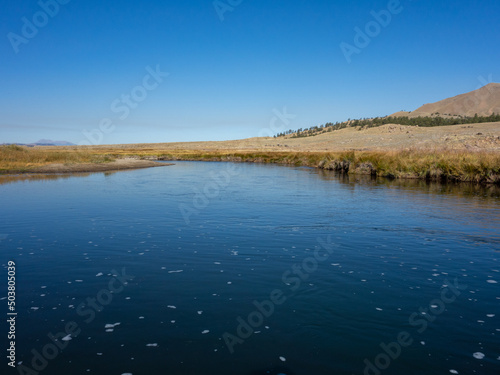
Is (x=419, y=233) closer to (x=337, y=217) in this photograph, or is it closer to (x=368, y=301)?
(x=337, y=217)

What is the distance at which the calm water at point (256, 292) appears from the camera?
6.05 m

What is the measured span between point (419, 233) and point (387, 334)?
329 inches

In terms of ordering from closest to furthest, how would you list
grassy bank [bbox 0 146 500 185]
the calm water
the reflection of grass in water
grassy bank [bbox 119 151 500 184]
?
1. the calm water
2. grassy bank [bbox 119 151 500 184]
3. grassy bank [bbox 0 146 500 185]
4. the reflection of grass in water

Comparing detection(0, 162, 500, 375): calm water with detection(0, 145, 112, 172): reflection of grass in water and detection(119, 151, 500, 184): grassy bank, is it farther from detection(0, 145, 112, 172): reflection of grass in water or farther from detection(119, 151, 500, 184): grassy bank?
detection(0, 145, 112, 172): reflection of grass in water

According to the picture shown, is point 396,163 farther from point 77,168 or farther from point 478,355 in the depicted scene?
point 77,168

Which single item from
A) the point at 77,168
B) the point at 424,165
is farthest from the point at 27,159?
the point at 424,165

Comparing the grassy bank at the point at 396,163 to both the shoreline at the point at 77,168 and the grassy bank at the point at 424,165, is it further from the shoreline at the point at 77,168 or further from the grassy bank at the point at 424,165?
the shoreline at the point at 77,168

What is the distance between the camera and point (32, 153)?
48.6 metres

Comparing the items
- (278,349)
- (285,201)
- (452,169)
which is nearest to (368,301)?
(278,349)

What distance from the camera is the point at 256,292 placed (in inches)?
335

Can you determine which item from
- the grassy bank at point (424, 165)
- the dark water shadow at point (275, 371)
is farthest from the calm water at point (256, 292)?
the grassy bank at point (424, 165)

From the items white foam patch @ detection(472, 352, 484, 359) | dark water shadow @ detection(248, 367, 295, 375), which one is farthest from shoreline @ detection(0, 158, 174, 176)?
white foam patch @ detection(472, 352, 484, 359)

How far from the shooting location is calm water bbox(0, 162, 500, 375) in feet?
19.9

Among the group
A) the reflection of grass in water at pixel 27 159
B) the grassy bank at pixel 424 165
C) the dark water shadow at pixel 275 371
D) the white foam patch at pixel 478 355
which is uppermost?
the reflection of grass in water at pixel 27 159
